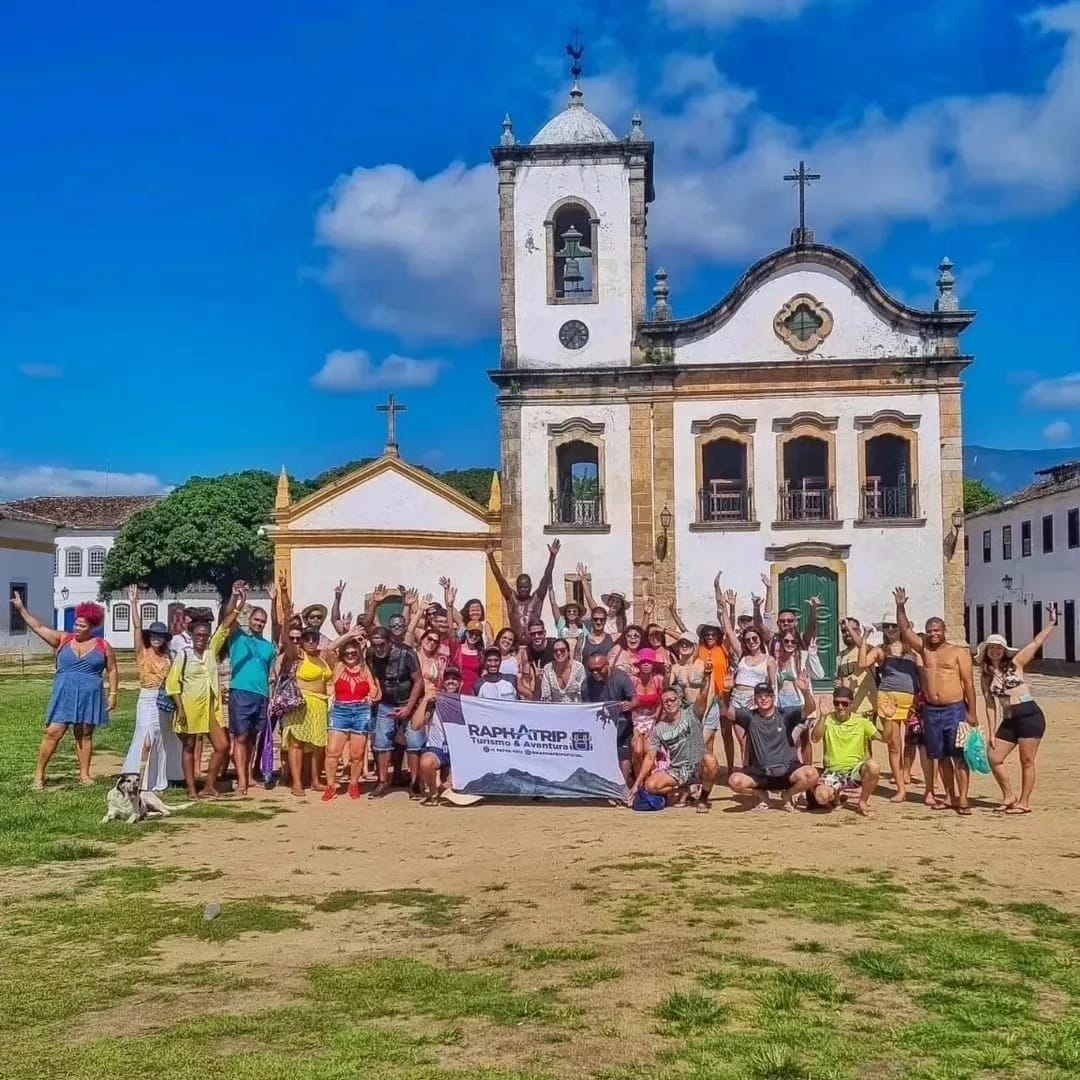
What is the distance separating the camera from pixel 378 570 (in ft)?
78.6

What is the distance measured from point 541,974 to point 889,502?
1861 cm

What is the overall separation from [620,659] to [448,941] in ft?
15.4

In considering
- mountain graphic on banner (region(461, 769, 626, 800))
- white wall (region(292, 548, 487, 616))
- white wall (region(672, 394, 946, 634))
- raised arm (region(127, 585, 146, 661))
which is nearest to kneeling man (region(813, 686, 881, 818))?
mountain graphic on banner (region(461, 769, 626, 800))

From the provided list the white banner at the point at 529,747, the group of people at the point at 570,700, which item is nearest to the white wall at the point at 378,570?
the group of people at the point at 570,700

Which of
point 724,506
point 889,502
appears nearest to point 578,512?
point 724,506

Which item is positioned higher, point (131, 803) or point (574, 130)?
point (574, 130)

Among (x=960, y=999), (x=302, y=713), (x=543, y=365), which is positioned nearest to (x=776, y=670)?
(x=302, y=713)

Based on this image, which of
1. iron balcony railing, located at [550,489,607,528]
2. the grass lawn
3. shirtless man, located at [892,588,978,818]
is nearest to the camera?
the grass lawn

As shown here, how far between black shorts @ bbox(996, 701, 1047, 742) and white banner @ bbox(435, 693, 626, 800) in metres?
3.01

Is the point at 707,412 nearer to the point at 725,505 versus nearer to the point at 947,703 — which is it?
the point at 725,505

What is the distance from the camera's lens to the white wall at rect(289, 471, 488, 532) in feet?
78.6

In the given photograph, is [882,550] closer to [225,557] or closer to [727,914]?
[727,914]

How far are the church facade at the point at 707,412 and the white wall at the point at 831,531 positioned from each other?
29 millimetres

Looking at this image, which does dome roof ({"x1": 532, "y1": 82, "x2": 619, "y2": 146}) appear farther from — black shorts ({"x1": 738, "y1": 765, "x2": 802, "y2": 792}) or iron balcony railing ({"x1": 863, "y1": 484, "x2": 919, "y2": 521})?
black shorts ({"x1": 738, "y1": 765, "x2": 802, "y2": 792})
